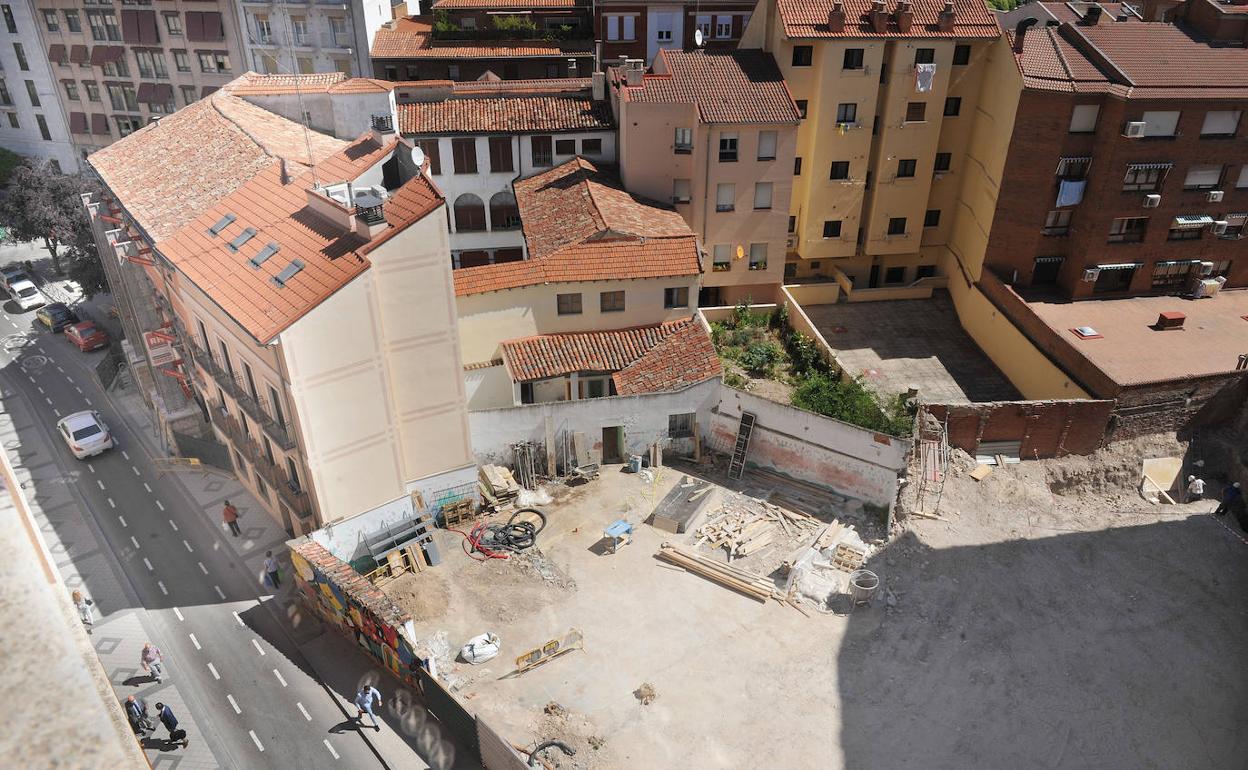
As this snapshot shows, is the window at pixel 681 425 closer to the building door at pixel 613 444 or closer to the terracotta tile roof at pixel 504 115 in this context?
the building door at pixel 613 444

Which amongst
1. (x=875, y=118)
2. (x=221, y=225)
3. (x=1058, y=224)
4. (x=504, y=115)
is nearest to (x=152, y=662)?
(x=221, y=225)

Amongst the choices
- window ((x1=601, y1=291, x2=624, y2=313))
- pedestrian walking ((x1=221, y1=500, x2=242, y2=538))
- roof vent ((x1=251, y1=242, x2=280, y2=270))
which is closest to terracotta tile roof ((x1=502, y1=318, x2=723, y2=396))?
window ((x1=601, y1=291, x2=624, y2=313))

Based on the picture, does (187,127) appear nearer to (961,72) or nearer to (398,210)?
(398,210)

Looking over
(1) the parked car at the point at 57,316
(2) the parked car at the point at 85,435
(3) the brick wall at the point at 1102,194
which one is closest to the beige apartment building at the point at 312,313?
(2) the parked car at the point at 85,435

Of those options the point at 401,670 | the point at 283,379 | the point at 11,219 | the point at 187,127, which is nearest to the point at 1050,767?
the point at 401,670

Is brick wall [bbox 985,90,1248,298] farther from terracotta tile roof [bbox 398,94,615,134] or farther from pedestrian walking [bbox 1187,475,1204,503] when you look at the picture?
terracotta tile roof [bbox 398,94,615,134]

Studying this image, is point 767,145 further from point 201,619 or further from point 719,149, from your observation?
point 201,619
